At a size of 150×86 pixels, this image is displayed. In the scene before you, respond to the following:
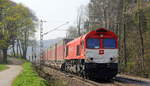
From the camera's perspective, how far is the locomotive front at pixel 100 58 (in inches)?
925

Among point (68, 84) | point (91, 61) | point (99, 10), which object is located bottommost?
point (68, 84)

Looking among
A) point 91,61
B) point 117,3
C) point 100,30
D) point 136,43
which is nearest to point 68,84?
point 91,61

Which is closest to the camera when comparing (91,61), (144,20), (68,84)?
(68,84)

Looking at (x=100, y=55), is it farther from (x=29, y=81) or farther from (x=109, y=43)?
(x=29, y=81)

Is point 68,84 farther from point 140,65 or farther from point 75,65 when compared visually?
point 140,65

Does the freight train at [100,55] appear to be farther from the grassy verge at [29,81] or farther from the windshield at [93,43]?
the grassy verge at [29,81]

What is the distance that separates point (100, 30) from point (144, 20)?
44.2ft

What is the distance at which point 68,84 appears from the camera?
2138 centimetres

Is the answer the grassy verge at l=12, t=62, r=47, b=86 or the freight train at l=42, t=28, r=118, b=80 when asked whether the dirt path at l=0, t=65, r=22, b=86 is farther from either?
the freight train at l=42, t=28, r=118, b=80

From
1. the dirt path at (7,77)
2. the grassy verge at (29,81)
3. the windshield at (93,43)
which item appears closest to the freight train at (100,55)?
the windshield at (93,43)

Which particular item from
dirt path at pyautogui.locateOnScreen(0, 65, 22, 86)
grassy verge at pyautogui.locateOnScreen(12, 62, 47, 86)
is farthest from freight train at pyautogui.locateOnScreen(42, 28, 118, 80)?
dirt path at pyautogui.locateOnScreen(0, 65, 22, 86)

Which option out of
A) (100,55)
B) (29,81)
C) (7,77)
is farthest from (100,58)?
(7,77)

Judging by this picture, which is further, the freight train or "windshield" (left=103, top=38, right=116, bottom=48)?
"windshield" (left=103, top=38, right=116, bottom=48)

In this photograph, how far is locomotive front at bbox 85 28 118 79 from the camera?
77.1 feet
